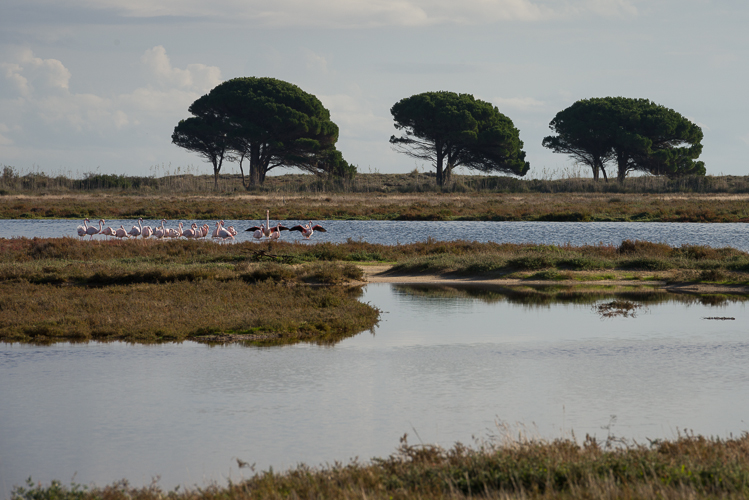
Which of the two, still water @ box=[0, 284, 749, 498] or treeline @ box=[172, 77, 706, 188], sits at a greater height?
treeline @ box=[172, 77, 706, 188]

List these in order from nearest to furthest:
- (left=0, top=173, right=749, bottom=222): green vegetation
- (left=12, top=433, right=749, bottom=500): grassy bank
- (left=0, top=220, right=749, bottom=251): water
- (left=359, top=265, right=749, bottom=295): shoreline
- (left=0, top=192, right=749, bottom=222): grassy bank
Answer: (left=12, top=433, right=749, bottom=500): grassy bank < (left=359, top=265, right=749, bottom=295): shoreline < (left=0, top=220, right=749, bottom=251): water < (left=0, top=192, right=749, bottom=222): grassy bank < (left=0, top=173, right=749, bottom=222): green vegetation

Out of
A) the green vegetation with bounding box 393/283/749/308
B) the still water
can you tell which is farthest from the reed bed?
the still water

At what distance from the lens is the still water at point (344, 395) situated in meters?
7.29

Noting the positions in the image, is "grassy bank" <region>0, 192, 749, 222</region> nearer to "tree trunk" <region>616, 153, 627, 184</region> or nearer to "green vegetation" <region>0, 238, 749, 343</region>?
"tree trunk" <region>616, 153, 627, 184</region>

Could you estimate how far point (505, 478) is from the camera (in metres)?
5.91

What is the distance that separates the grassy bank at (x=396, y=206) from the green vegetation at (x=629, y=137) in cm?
587

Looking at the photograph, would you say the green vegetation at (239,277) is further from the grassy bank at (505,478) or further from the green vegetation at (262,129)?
the green vegetation at (262,129)

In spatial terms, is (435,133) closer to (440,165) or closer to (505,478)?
(440,165)

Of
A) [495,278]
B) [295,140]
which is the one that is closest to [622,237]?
[495,278]

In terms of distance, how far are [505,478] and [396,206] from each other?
5128 cm

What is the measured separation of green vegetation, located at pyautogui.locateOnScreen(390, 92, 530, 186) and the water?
25.4 meters

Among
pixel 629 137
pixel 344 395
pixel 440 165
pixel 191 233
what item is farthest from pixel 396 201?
pixel 344 395

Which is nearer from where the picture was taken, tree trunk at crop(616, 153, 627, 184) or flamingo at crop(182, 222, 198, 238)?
flamingo at crop(182, 222, 198, 238)

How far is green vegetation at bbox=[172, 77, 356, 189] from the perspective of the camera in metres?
69.8
